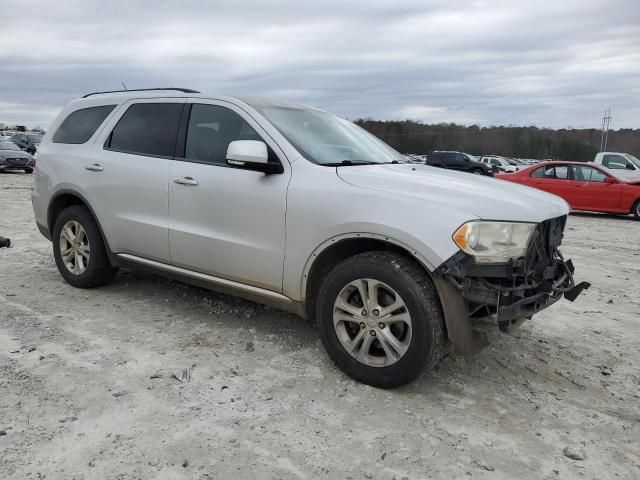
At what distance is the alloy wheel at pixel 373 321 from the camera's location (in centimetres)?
315

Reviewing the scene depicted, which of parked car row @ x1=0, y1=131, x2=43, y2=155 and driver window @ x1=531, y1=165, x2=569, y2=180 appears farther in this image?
parked car row @ x1=0, y1=131, x2=43, y2=155

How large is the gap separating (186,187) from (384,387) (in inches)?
81.4

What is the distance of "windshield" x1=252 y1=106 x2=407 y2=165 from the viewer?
3781mm

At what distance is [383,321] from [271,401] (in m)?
0.80

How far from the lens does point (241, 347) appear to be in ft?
12.8

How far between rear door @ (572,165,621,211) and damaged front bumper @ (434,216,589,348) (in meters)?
11.9

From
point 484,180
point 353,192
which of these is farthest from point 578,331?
point 353,192

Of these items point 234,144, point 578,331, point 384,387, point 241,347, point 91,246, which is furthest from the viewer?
point 91,246

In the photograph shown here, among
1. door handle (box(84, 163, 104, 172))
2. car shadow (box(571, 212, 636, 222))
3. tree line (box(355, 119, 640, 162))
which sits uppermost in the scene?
tree line (box(355, 119, 640, 162))

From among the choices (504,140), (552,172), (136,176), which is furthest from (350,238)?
(504,140)

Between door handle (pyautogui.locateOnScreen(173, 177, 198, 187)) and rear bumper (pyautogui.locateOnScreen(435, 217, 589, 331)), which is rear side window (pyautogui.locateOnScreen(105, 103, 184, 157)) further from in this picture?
rear bumper (pyautogui.locateOnScreen(435, 217, 589, 331))

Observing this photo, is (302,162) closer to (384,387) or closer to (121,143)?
(384,387)

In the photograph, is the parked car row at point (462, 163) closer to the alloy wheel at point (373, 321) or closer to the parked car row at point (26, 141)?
the parked car row at point (26, 141)

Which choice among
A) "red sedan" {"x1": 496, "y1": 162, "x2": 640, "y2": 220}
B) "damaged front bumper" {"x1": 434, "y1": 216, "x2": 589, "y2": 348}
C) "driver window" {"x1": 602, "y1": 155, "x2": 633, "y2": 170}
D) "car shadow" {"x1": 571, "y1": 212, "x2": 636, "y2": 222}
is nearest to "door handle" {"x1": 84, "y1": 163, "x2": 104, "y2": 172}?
"damaged front bumper" {"x1": 434, "y1": 216, "x2": 589, "y2": 348}
